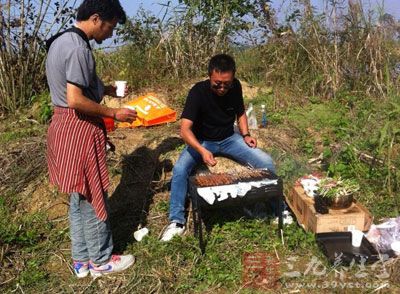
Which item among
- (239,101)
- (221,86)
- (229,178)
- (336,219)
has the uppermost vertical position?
(221,86)

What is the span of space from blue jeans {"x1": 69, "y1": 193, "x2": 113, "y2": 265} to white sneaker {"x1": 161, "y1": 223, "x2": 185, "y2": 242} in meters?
0.57

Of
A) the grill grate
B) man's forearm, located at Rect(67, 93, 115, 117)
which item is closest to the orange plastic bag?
the grill grate

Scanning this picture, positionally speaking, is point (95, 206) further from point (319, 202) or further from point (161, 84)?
point (161, 84)

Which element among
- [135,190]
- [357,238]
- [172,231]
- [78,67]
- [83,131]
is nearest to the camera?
[78,67]

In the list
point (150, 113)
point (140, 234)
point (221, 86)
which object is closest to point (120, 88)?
point (221, 86)

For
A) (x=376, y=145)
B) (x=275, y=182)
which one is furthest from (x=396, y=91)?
(x=275, y=182)

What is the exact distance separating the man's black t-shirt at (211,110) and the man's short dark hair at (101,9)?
4.26 ft

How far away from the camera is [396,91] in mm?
5523

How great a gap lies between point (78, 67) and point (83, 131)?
472mm

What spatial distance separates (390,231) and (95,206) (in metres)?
2.35

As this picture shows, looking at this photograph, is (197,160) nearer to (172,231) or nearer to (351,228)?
(172,231)

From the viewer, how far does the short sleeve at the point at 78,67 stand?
8.87ft

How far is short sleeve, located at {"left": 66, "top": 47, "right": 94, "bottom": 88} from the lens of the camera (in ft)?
8.87

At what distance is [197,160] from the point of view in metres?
4.01
